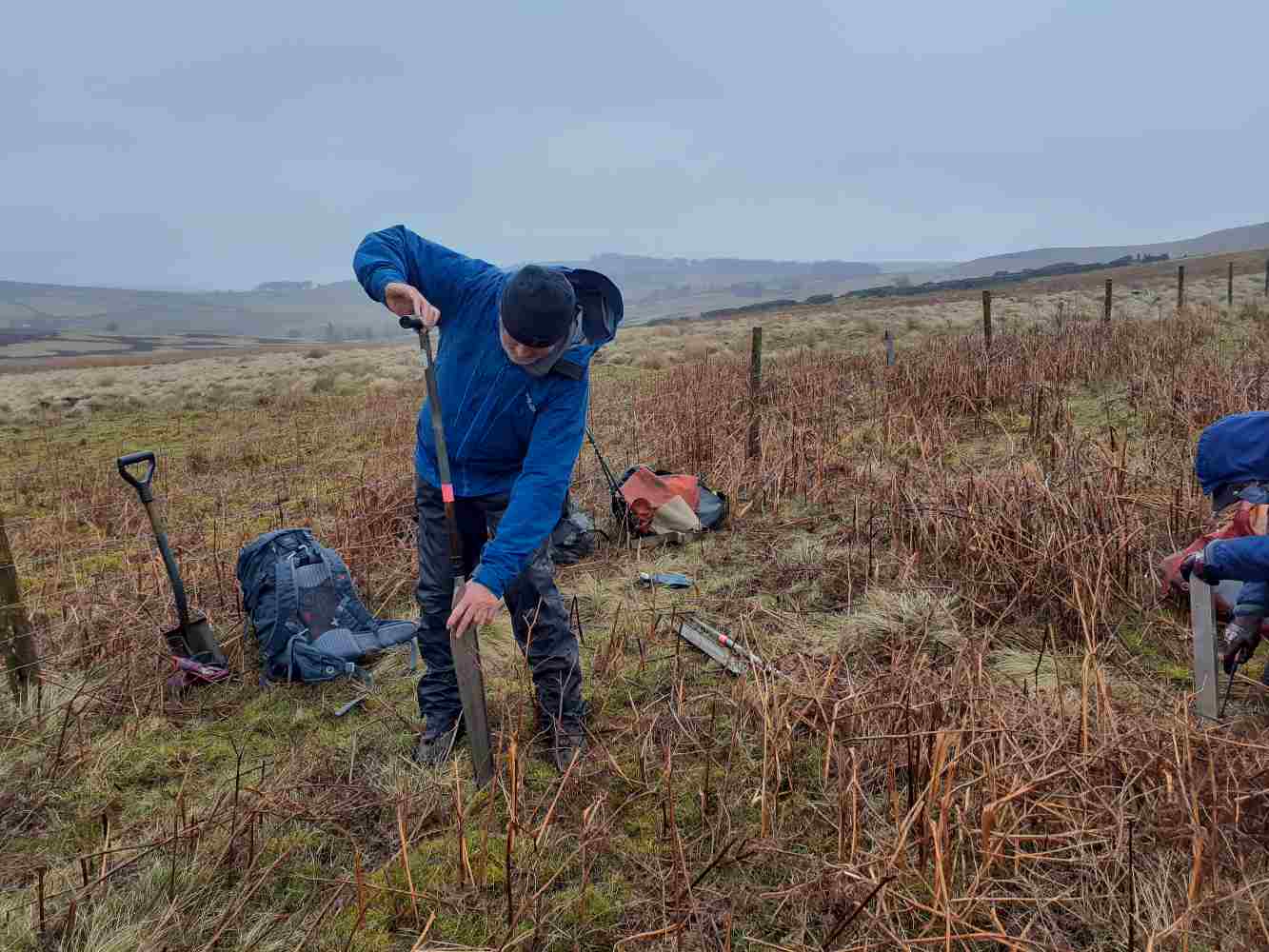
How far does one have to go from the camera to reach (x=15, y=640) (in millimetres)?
2988

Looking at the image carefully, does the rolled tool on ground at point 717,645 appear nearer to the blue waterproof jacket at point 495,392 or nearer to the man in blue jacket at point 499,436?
the man in blue jacket at point 499,436

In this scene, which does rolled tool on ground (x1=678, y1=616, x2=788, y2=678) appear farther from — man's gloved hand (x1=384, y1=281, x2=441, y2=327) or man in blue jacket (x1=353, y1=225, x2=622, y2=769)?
man's gloved hand (x1=384, y1=281, x2=441, y2=327)

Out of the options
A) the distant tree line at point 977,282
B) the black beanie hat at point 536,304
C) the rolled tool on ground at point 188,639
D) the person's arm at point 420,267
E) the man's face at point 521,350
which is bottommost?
the rolled tool on ground at point 188,639

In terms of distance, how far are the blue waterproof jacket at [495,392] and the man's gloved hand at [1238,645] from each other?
2.50 metres

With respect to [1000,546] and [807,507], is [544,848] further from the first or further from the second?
[807,507]

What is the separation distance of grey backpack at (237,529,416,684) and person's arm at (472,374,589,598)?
1.52 metres

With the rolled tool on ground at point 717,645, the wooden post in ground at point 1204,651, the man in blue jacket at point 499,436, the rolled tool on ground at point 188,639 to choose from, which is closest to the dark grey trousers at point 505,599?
the man in blue jacket at point 499,436

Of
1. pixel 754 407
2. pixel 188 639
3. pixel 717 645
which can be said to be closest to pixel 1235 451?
pixel 717 645

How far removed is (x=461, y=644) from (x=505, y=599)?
40cm

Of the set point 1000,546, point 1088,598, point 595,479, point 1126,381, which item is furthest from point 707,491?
point 1126,381

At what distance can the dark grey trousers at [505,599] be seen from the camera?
→ 2.63 metres

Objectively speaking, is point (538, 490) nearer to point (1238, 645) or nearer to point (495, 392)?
point (495, 392)

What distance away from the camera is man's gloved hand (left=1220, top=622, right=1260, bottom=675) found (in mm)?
2701

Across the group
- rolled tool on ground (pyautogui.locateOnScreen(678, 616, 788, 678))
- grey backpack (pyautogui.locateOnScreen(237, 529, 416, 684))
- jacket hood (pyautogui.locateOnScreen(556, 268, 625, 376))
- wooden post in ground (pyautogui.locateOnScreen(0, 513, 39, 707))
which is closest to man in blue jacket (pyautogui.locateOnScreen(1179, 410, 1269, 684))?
rolled tool on ground (pyautogui.locateOnScreen(678, 616, 788, 678))
